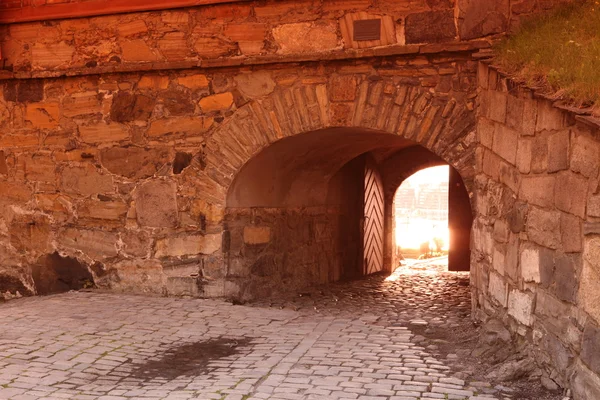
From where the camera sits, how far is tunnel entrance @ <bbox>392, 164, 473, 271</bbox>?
11.2 metres

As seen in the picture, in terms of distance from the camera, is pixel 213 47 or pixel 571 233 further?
pixel 213 47

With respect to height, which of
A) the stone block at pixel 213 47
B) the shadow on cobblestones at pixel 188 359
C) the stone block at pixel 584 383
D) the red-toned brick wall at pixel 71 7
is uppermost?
the red-toned brick wall at pixel 71 7

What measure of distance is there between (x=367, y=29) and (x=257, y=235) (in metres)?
2.25

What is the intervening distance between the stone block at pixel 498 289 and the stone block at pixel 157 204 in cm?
304

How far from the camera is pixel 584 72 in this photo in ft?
13.3

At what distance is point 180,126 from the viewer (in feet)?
22.6

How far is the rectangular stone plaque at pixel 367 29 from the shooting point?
6.25m

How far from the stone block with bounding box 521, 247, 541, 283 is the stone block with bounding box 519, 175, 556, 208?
297mm

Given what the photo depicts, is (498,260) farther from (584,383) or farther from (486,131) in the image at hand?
(584,383)

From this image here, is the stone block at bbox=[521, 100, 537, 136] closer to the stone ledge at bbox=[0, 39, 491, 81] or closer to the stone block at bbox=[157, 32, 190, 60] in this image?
the stone ledge at bbox=[0, 39, 491, 81]

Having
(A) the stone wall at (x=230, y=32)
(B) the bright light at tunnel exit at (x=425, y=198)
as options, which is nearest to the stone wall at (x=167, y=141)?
(A) the stone wall at (x=230, y=32)

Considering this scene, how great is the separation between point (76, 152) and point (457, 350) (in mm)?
4224

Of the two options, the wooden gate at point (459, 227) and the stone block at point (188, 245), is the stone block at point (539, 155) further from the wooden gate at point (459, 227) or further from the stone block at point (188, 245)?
the wooden gate at point (459, 227)

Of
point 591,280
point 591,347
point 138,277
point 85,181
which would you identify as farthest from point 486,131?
point 85,181
